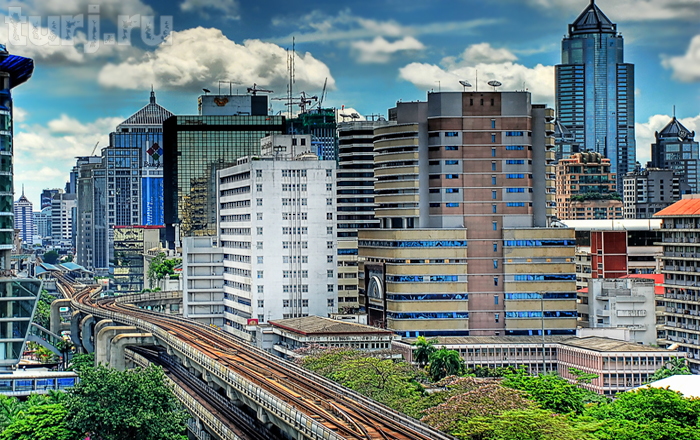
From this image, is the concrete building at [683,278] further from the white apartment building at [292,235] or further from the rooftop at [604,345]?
the white apartment building at [292,235]

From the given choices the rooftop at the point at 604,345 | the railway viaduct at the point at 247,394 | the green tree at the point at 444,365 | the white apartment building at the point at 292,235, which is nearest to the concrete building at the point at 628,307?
the rooftop at the point at 604,345

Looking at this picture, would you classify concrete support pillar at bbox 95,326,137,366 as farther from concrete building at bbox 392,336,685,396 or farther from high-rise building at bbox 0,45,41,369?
concrete building at bbox 392,336,685,396

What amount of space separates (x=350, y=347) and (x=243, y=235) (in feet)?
164

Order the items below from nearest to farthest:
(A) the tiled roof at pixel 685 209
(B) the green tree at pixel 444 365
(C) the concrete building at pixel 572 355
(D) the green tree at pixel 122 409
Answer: (D) the green tree at pixel 122 409
(B) the green tree at pixel 444 365
(C) the concrete building at pixel 572 355
(A) the tiled roof at pixel 685 209

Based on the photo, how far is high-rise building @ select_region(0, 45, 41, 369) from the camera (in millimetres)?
141375

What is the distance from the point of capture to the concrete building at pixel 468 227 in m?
176

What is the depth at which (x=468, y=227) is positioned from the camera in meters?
179

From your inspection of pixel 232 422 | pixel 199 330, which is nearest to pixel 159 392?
pixel 232 422

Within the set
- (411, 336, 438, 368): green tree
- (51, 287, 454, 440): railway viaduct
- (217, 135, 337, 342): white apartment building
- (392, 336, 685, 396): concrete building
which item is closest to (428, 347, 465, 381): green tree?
(411, 336, 438, 368): green tree

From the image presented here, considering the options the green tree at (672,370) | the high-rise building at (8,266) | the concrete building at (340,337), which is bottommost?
the green tree at (672,370)

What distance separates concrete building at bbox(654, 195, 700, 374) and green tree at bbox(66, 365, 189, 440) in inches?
3657

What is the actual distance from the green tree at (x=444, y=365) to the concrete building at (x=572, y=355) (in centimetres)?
1415

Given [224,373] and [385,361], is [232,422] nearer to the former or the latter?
[224,373]

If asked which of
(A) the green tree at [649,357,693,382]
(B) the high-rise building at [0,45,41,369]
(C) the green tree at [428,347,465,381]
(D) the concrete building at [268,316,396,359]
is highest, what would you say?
(B) the high-rise building at [0,45,41,369]
